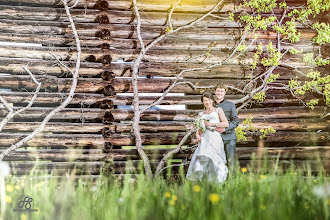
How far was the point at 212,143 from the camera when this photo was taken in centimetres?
509

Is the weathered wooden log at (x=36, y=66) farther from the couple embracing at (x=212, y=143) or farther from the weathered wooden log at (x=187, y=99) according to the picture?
the couple embracing at (x=212, y=143)

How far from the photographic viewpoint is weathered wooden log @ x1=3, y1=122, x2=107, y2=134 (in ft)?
21.8

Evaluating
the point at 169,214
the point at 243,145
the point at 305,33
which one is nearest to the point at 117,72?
the point at 243,145

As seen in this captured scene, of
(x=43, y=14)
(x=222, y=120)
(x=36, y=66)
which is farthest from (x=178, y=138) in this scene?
(x=43, y=14)

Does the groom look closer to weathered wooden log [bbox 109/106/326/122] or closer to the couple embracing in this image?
the couple embracing

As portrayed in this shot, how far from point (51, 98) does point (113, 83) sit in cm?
125

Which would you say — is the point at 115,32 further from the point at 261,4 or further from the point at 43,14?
the point at 261,4

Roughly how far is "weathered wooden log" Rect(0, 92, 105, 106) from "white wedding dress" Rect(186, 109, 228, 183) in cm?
263

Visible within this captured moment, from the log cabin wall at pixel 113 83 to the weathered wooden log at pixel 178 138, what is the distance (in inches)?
0.8

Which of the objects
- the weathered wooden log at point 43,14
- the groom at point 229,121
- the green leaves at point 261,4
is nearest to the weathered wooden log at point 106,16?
the weathered wooden log at point 43,14

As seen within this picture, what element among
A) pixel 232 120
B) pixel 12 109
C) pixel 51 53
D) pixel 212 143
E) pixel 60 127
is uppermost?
pixel 51 53

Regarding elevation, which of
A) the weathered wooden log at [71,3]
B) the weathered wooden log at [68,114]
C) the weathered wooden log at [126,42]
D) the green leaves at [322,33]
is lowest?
the weathered wooden log at [68,114]

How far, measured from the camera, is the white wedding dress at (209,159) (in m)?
5.02

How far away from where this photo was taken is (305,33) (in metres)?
7.67
